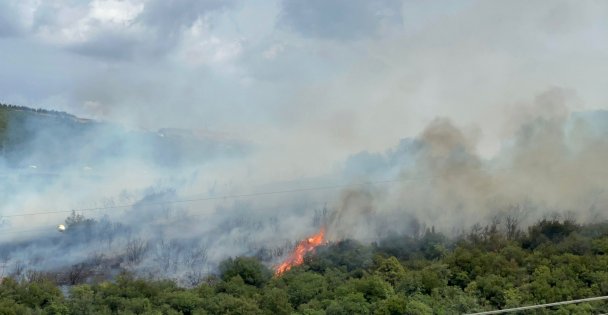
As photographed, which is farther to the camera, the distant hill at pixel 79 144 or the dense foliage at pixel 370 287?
the distant hill at pixel 79 144

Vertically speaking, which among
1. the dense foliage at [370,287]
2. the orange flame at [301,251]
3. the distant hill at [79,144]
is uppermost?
the distant hill at [79,144]

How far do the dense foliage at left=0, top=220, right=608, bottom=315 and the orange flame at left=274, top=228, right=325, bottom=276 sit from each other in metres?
1.41

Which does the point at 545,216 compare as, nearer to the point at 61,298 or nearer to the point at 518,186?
the point at 518,186

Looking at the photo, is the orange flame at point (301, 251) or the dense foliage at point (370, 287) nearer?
the dense foliage at point (370, 287)

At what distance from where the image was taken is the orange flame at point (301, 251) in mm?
37719

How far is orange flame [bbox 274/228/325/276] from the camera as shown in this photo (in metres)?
37.7

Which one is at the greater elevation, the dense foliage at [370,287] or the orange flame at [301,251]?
the orange flame at [301,251]

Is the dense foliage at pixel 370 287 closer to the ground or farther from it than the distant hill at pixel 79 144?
closer to the ground

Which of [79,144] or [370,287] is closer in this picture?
[370,287]

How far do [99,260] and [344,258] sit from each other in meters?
14.5

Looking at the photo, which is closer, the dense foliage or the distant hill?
the dense foliage

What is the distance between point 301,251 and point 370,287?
1312cm

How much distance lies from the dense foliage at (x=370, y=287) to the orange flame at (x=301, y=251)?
1.41 meters

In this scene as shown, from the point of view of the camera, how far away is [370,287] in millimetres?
28141
